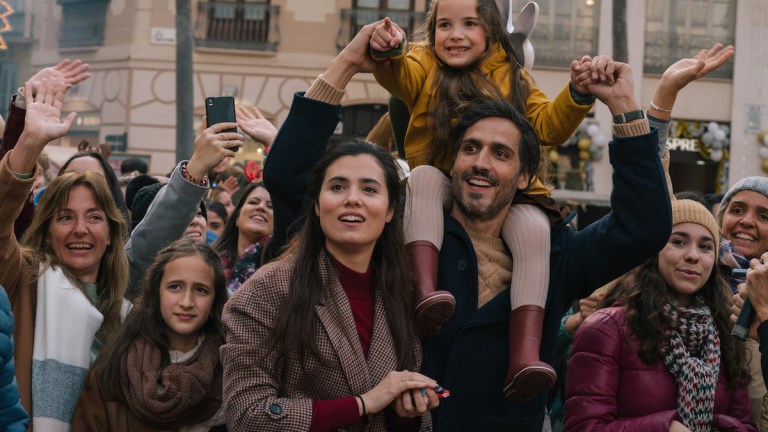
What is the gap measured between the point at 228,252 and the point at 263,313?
323 centimetres

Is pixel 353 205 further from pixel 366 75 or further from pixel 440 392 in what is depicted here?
pixel 366 75

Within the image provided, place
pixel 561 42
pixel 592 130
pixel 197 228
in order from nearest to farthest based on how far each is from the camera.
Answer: pixel 197 228 < pixel 592 130 < pixel 561 42

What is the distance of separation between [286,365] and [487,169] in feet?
3.19

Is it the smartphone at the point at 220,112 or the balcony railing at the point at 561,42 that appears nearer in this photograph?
the smartphone at the point at 220,112

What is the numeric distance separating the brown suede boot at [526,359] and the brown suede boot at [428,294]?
25 cm

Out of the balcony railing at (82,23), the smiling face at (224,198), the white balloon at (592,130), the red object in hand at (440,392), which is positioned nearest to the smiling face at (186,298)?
the red object in hand at (440,392)

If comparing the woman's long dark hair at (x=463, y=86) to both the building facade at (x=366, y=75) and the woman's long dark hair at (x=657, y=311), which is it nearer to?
the woman's long dark hair at (x=657, y=311)

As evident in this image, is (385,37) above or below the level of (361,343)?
above

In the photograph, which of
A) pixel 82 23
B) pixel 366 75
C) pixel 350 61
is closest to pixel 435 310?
pixel 350 61

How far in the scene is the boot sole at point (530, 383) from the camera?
3.69 metres

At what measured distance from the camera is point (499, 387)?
12.9 feet

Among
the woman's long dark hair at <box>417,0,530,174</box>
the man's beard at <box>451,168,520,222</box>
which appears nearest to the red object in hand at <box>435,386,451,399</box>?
the man's beard at <box>451,168,520,222</box>

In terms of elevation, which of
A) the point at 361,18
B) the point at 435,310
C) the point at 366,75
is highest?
the point at 361,18

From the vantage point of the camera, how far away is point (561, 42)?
2266 centimetres
